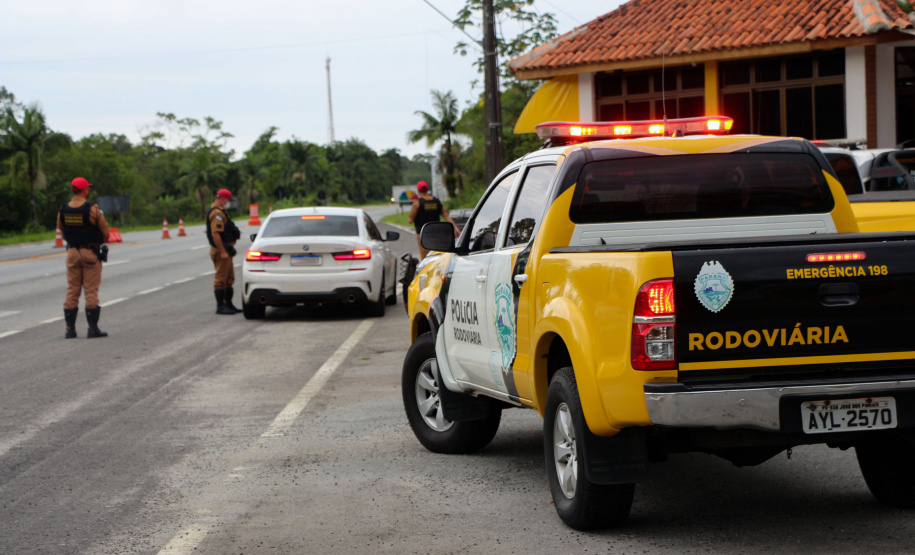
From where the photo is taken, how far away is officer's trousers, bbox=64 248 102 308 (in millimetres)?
13258

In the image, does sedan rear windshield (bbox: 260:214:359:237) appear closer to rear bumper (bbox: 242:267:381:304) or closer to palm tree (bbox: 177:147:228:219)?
rear bumper (bbox: 242:267:381:304)

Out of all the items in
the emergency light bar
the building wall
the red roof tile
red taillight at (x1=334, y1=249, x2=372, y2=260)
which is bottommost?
red taillight at (x1=334, y1=249, x2=372, y2=260)

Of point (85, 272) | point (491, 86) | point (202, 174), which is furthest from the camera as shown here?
point (202, 174)

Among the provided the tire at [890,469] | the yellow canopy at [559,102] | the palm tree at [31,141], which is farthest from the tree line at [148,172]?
the tire at [890,469]

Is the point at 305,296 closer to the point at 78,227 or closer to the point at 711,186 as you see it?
the point at 78,227

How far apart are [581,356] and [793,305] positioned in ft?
2.88

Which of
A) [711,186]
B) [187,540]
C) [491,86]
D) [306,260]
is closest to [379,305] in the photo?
[306,260]

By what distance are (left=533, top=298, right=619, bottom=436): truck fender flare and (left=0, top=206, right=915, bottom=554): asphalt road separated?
611mm

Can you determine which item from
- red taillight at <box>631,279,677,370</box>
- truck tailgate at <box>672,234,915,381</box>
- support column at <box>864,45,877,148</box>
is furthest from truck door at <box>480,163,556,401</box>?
support column at <box>864,45,877,148</box>

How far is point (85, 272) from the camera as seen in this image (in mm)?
13336

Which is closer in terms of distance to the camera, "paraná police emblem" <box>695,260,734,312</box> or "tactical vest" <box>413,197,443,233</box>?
"paraná police emblem" <box>695,260,734,312</box>

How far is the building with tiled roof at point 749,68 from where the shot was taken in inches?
847

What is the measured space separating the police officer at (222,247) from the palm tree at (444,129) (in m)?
50.1

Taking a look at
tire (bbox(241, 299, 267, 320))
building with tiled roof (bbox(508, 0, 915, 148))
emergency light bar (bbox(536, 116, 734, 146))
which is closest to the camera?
emergency light bar (bbox(536, 116, 734, 146))
